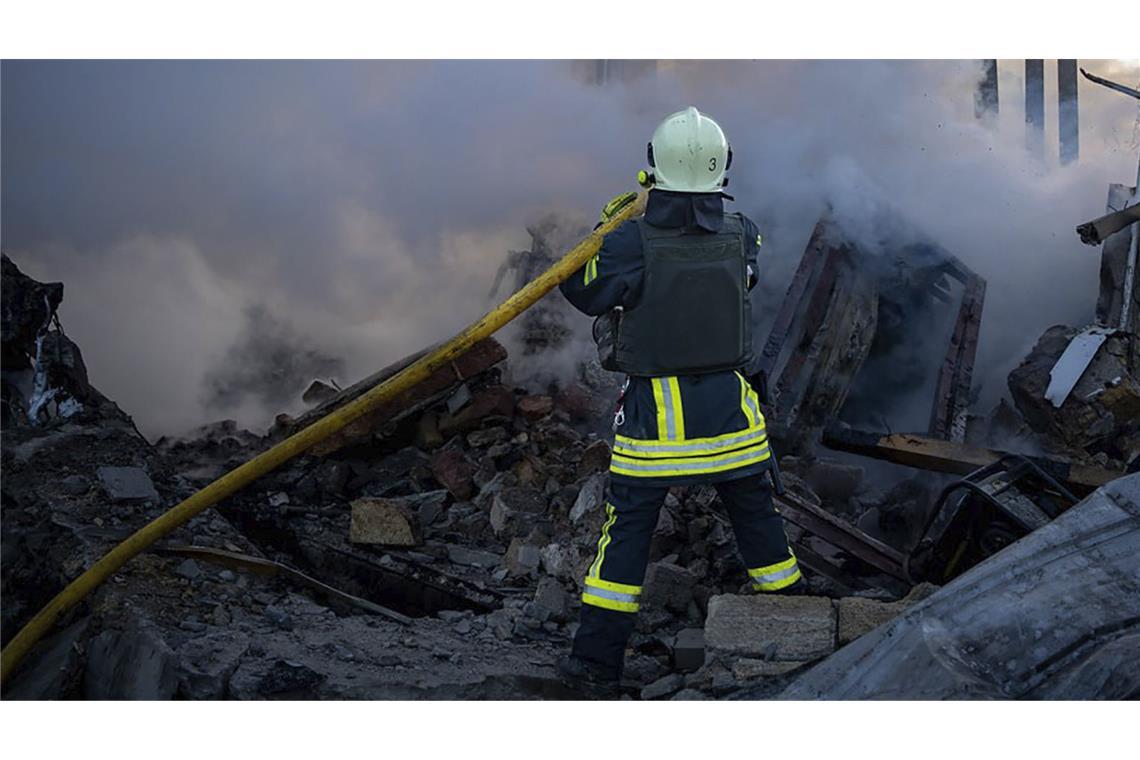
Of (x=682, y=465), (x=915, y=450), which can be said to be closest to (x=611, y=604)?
(x=682, y=465)

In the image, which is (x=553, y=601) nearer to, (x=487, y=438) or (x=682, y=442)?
(x=682, y=442)

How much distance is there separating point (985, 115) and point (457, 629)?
5.79 meters

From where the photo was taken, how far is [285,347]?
656 cm

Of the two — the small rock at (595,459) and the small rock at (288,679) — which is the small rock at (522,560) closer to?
the small rock at (595,459)

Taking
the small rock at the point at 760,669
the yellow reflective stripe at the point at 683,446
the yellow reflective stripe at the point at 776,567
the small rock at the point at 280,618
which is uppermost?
the yellow reflective stripe at the point at 683,446

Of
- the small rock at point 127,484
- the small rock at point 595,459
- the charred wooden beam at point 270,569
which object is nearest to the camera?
the charred wooden beam at point 270,569

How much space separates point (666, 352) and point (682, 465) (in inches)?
14.9

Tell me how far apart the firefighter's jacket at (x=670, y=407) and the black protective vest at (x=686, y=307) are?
3 cm

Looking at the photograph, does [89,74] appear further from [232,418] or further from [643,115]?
[643,115]

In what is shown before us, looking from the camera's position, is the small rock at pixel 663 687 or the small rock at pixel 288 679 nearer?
the small rock at pixel 288 679

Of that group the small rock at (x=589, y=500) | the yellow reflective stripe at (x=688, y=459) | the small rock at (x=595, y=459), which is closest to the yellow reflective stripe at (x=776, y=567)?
the yellow reflective stripe at (x=688, y=459)

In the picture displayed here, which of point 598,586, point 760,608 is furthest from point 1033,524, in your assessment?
point 598,586

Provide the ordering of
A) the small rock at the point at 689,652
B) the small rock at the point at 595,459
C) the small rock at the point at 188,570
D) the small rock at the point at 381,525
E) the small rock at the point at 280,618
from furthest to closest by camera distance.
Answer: the small rock at the point at 595,459 < the small rock at the point at 381,525 < the small rock at the point at 188,570 < the small rock at the point at 280,618 < the small rock at the point at 689,652

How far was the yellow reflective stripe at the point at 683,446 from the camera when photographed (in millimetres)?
3432
